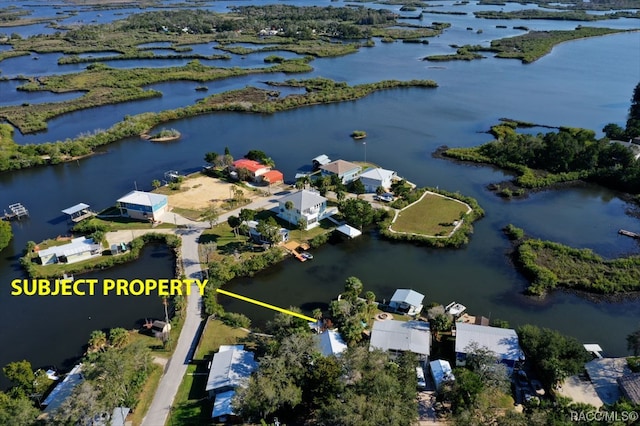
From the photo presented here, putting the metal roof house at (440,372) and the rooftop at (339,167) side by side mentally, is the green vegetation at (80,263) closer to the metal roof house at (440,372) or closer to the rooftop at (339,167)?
the rooftop at (339,167)

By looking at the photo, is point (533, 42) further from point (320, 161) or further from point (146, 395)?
point (146, 395)

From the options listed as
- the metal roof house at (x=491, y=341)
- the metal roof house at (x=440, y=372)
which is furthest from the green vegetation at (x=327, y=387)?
the metal roof house at (x=491, y=341)

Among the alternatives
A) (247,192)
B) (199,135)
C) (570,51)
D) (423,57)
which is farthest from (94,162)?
(570,51)

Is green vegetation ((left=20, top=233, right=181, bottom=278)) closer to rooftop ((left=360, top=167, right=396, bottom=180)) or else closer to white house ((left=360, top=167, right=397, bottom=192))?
white house ((left=360, top=167, right=397, bottom=192))

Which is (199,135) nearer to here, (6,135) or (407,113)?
(6,135)

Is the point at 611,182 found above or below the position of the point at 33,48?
below
